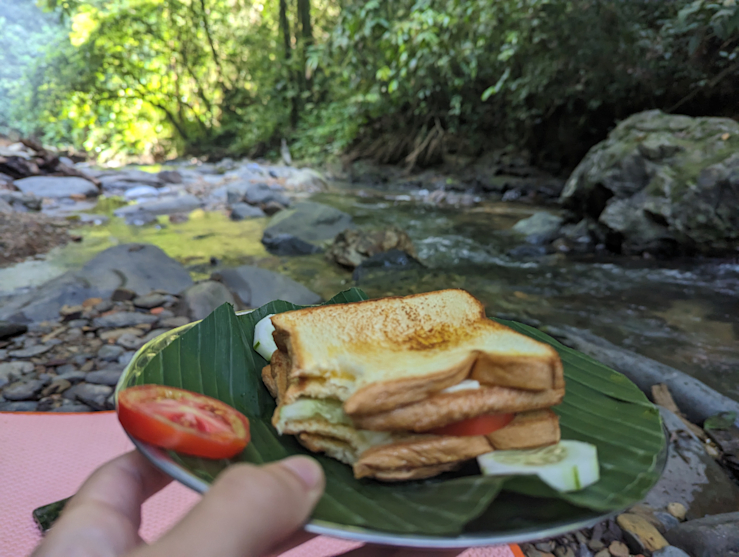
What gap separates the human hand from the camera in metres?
0.54

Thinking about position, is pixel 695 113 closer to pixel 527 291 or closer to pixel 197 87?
pixel 527 291

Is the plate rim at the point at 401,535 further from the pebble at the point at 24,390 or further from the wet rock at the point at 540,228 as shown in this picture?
the wet rock at the point at 540,228

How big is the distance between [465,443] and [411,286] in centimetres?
404

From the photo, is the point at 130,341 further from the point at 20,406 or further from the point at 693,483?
the point at 693,483

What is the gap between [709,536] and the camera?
1.44 m

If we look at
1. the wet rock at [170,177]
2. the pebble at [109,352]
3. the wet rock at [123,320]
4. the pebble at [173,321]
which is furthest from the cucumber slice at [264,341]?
the wet rock at [170,177]

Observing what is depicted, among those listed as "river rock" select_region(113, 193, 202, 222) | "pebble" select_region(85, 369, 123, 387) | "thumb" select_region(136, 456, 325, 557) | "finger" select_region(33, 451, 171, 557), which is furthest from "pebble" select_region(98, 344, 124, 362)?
"river rock" select_region(113, 193, 202, 222)

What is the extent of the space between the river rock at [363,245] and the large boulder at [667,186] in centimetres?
301

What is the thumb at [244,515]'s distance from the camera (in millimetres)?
535

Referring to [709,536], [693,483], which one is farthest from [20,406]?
[693,483]

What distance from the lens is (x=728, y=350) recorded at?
3.29 metres

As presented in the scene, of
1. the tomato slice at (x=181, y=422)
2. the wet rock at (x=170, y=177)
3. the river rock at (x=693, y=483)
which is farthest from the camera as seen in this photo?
the wet rock at (x=170, y=177)

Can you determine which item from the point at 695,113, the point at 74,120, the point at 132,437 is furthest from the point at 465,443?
the point at 74,120

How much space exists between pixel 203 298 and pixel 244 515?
10.4ft
